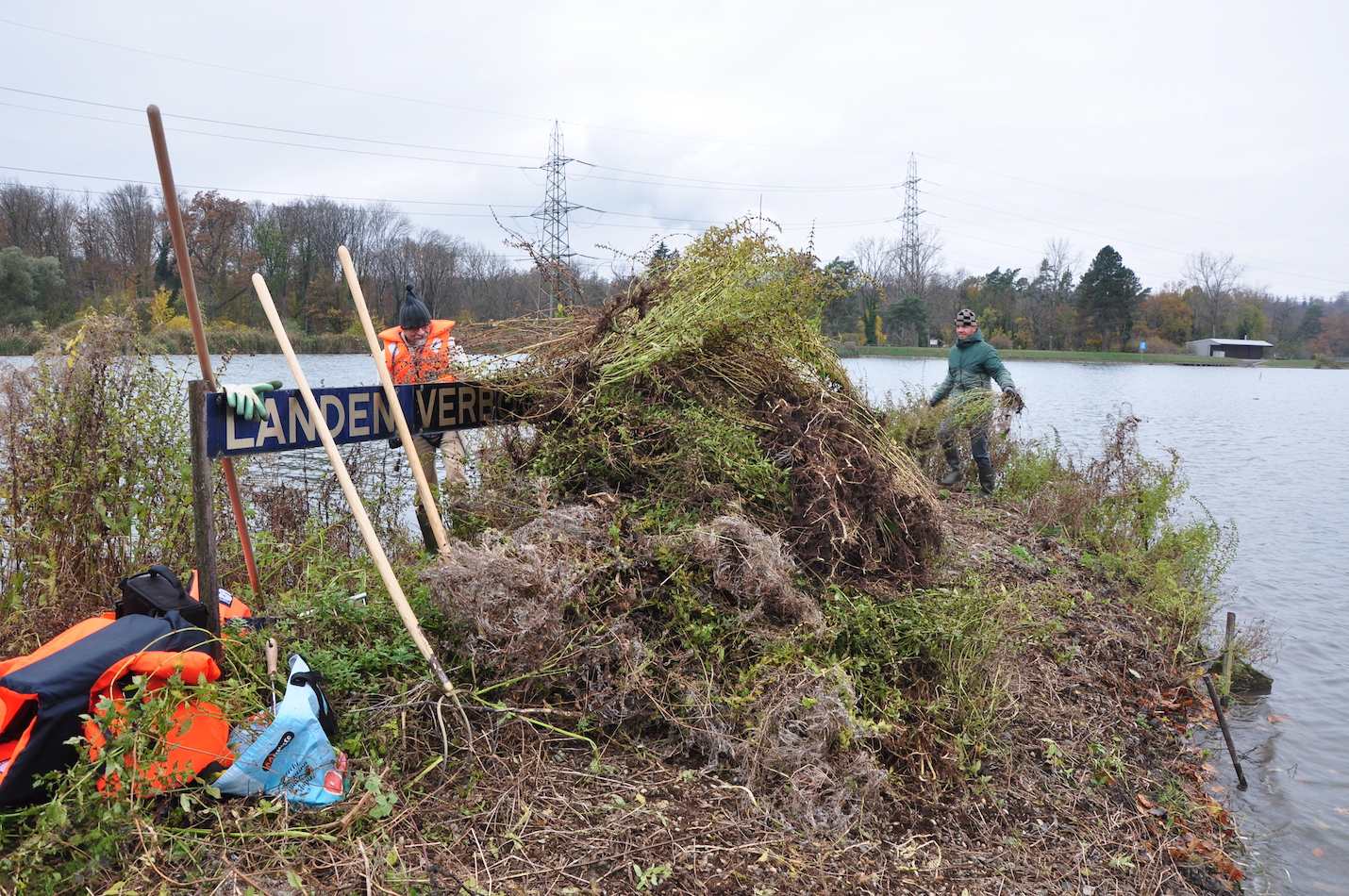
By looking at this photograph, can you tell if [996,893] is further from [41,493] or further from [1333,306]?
[1333,306]

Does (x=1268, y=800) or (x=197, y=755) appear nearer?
(x=197, y=755)

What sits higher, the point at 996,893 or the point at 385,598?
the point at 385,598

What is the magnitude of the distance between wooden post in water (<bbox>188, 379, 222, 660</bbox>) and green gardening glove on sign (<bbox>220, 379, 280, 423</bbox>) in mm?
69

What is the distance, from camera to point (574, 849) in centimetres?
237

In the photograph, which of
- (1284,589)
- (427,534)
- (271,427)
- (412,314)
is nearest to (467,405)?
(427,534)

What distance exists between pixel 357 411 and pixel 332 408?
140mm

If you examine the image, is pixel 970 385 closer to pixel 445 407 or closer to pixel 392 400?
pixel 445 407

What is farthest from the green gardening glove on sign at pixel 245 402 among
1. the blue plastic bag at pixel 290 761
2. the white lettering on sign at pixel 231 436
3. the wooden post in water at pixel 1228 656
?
the wooden post in water at pixel 1228 656

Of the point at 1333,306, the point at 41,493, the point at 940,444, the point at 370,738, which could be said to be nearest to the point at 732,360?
the point at 370,738

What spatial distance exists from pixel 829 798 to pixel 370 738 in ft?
5.53

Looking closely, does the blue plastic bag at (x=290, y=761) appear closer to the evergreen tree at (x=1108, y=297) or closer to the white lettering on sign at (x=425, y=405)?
the white lettering on sign at (x=425, y=405)

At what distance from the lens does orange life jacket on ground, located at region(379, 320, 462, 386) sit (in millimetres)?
4449

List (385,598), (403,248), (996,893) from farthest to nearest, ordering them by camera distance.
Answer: (403,248)
(385,598)
(996,893)

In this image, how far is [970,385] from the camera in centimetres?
823
